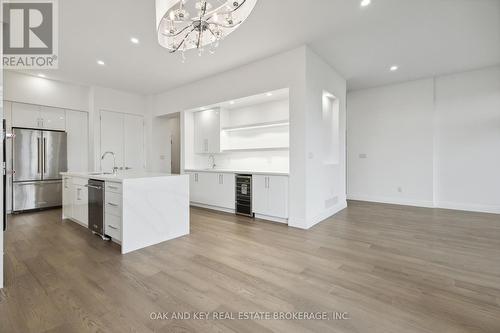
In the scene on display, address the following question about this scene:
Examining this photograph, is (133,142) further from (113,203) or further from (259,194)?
(259,194)

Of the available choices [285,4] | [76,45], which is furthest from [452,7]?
[76,45]

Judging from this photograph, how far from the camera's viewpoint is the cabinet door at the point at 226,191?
15.1 feet

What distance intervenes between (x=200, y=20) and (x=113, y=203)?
2.30 m

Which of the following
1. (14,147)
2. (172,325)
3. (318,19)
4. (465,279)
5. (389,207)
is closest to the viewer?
(172,325)

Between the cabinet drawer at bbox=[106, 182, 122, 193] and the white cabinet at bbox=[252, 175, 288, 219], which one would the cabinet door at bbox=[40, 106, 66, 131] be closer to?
the cabinet drawer at bbox=[106, 182, 122, 193]

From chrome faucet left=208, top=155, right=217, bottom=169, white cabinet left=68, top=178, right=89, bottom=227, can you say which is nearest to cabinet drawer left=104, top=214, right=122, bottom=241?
white cabinet left=68, top=178, right=89, bottom=227

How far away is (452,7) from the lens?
2762 millimetres

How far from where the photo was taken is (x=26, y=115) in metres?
4.88

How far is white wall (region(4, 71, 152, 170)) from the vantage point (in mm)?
4762

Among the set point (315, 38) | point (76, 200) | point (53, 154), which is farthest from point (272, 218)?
point (53, 154)

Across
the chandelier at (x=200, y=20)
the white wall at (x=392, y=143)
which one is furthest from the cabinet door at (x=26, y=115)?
the white wall at (x=392, y=143)

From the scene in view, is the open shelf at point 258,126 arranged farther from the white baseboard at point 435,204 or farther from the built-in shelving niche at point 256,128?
the white baseboard at point 435,204

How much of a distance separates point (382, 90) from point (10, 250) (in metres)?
7.49

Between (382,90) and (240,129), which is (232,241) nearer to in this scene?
(240,129)
